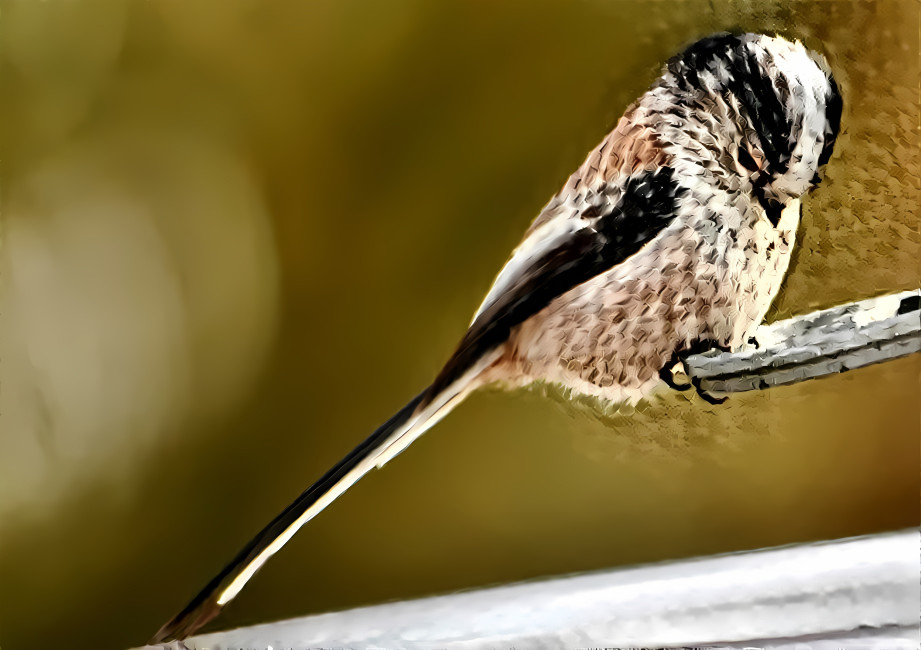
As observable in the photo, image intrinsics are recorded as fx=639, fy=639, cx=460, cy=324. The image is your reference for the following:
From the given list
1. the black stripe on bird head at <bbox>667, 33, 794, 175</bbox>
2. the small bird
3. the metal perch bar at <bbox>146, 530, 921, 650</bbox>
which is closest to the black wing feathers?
the small bird

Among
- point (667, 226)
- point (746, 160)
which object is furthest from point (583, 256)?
point (746, 160)

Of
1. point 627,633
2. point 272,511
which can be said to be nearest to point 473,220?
point 272,511

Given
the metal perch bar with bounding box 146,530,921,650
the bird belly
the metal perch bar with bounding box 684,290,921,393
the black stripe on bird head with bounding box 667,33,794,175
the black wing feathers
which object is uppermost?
the black stripe on bird head with bounding box 667,33,794,175

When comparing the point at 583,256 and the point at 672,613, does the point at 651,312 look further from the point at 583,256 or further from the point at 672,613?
the point at 672,613

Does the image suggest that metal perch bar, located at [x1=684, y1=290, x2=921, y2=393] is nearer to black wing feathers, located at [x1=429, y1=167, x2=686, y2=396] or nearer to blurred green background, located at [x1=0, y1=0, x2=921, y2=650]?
blurred green background, located at [x1=0, y1=0, x2=921, y2=650]

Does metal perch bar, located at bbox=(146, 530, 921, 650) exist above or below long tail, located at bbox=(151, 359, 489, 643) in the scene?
below
